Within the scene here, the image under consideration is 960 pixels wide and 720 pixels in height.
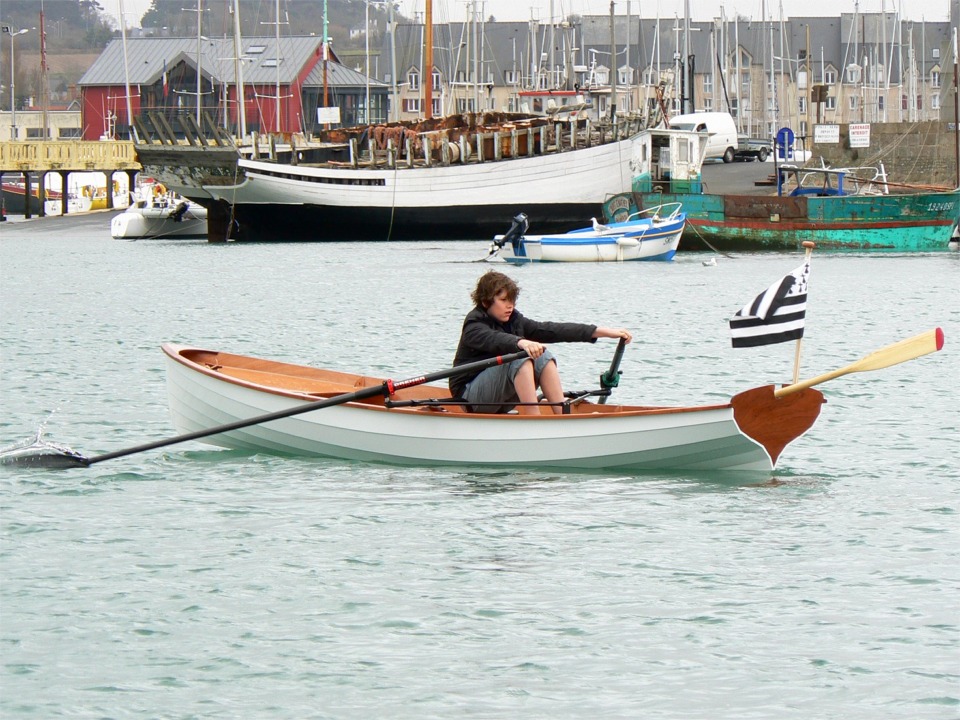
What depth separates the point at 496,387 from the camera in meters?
12.1

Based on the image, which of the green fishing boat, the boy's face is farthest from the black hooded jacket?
the green fishing boat

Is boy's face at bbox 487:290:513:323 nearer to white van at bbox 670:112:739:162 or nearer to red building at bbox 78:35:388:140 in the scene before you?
white van at bbox 670:112:739:162

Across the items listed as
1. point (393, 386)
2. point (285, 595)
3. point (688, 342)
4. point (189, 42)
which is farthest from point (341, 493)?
point (189, 42)

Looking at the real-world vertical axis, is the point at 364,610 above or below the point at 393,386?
below

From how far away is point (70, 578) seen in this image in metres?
9.83

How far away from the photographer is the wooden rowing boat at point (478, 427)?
11430 millimetres

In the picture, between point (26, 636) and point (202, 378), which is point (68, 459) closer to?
point (202, 378)

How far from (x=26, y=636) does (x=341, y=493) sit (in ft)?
12.6

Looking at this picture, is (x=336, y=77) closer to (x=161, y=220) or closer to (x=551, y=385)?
(x=161, y=220)

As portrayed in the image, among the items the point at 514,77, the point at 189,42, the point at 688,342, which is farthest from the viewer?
the point at 514,77

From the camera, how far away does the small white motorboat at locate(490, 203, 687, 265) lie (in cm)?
4331

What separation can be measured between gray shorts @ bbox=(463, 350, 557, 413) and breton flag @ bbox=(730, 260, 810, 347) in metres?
1.67

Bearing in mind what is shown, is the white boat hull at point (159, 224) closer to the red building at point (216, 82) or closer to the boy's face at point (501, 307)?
the red building at point (216, 82)

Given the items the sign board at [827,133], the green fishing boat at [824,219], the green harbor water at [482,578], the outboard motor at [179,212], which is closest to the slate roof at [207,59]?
the outboard motor at [179,212]
